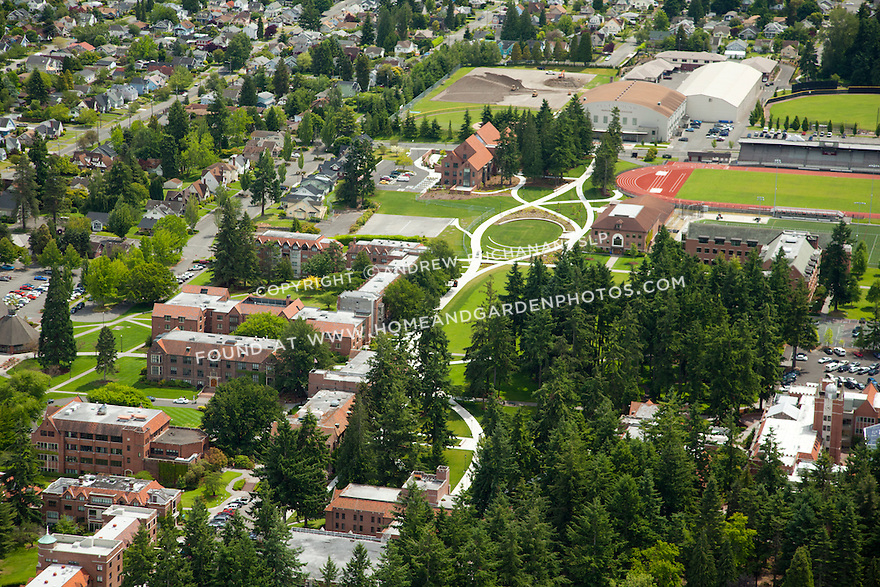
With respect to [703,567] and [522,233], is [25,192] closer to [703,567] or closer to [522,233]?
[522,233]

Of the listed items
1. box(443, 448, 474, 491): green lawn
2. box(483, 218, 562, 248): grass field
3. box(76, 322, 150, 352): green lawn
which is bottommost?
box(76, 322, 150, 352): green lawn

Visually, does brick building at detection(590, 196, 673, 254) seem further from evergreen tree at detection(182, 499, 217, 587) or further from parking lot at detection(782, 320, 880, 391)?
evergreen tree at detection(182, 499, 217, 587)

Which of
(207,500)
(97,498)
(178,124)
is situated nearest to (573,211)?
(178,124)

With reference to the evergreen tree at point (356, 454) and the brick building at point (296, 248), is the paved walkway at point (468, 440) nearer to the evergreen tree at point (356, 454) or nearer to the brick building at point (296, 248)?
the evergreen tree at point (356, 454)

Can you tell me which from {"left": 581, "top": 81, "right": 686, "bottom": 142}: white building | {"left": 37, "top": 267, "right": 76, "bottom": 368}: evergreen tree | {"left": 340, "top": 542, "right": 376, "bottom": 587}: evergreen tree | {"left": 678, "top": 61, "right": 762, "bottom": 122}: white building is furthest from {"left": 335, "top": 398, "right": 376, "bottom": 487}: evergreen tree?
{"left": 678, "top": 61, "right": 762, "bottom": 122}: white building

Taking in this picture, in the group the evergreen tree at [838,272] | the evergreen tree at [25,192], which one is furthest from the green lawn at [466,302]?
the evergreen tree at [25,192]

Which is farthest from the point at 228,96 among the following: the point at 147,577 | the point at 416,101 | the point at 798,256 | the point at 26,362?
the point at 147,577
